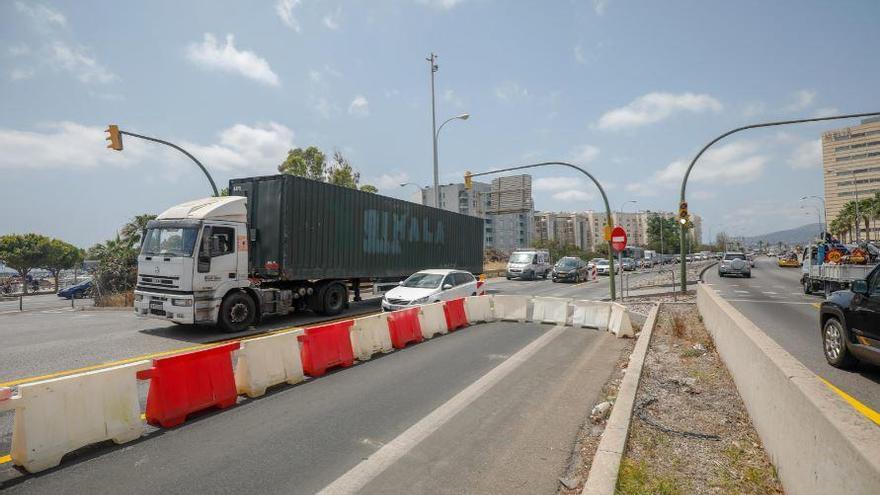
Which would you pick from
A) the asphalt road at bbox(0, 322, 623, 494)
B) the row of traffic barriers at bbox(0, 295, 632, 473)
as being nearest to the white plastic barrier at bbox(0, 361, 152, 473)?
the row of traffic barriers at bbox(0, 295, 632, 473)

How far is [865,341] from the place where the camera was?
599 cm

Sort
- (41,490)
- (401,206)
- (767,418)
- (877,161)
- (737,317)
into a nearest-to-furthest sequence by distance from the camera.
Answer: (41,490) → (767,418) → (737,317) → (401,206) → (877,161)

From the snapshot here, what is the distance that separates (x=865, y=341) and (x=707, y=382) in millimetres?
2100

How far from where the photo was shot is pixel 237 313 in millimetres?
10844

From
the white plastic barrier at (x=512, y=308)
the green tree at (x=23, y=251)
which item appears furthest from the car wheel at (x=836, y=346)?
the green tree at (x=23, y=251)

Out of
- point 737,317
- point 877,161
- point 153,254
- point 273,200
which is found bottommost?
point 737,317

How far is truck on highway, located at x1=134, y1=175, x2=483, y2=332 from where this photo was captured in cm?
1013

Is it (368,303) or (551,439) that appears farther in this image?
(368,303)

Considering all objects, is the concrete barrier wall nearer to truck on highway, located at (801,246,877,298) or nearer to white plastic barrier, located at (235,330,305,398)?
white plastic barrier, located at (235,330,305,398)

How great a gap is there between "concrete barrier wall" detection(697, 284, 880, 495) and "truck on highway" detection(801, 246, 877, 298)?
41.4 feet

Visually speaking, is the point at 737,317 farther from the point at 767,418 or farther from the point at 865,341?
the point at 767,418

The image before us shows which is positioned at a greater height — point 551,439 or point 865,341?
point 865,341

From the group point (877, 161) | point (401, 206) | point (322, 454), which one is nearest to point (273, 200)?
point (401, 206)

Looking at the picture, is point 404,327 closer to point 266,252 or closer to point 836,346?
point 266,252
